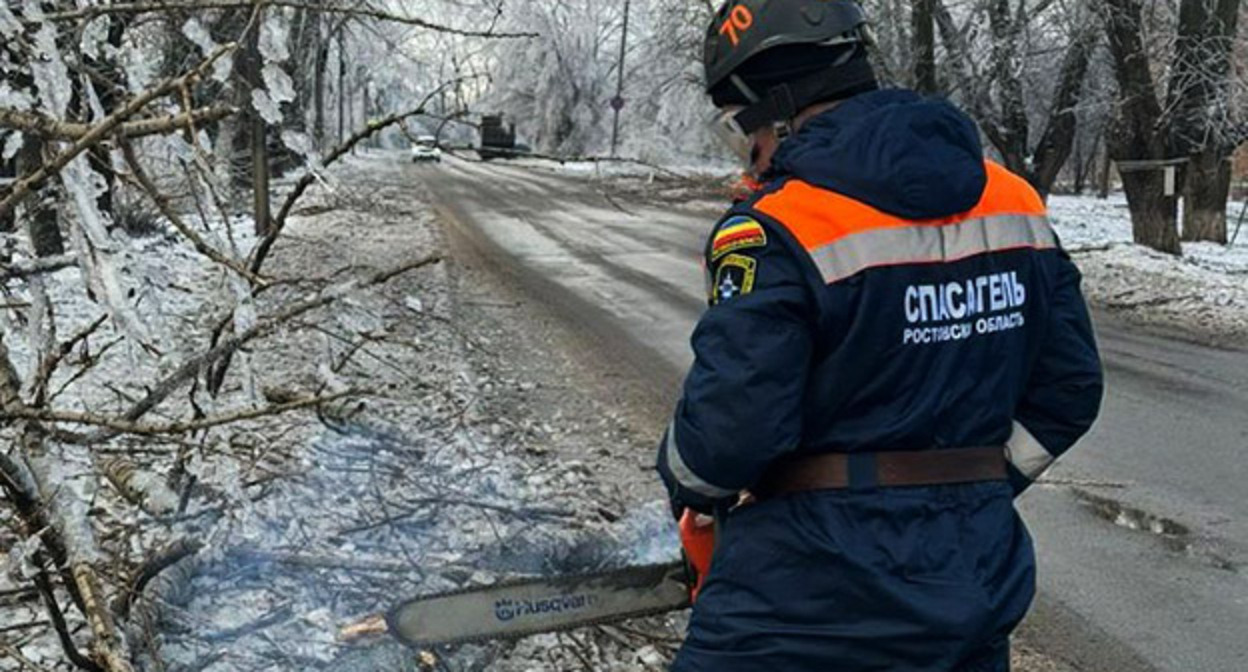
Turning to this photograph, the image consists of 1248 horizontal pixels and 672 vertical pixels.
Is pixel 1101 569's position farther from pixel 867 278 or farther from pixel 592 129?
pixel 592 129

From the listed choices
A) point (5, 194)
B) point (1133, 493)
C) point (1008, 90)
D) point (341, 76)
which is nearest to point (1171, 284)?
point (1008, 90)

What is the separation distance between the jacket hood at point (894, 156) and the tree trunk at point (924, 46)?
16804mm

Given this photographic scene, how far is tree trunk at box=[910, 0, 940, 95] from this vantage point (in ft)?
57.9

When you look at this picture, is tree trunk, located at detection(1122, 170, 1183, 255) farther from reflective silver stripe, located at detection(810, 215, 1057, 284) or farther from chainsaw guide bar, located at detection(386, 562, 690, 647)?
reflective silver stripe, located at detection(810, 215, 1057, 284)

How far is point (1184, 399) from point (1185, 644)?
3959 mm

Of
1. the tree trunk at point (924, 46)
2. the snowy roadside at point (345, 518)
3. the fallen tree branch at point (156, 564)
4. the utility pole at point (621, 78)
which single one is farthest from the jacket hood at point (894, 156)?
the utility pole at point (621, 78)

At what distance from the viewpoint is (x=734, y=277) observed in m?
1.76

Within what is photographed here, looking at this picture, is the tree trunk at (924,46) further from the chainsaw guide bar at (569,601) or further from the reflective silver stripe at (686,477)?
the reflective silver stripe at (686,477)

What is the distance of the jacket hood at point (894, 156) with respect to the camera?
175 centimetres

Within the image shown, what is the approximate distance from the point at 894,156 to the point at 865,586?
71 cm

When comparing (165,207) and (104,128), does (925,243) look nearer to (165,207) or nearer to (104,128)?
(104,128)

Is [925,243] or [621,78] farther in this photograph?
[621,78]

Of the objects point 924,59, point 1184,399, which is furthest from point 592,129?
point 1184,399

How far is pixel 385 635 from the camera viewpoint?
10.7ft
